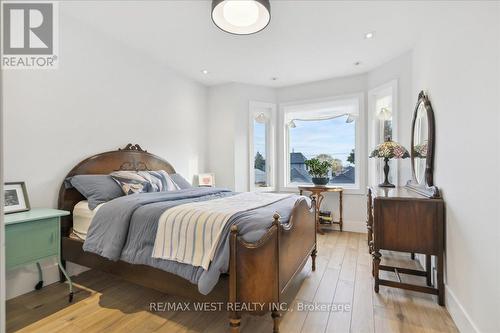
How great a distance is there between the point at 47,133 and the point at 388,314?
3391mm

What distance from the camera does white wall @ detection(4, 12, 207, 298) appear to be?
224 cm

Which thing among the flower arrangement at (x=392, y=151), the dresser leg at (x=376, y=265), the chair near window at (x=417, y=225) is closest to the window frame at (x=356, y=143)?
the flower arrangement at (x=392, y=151)

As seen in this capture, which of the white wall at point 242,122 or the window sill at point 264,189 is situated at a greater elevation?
the white wall at point 242,122

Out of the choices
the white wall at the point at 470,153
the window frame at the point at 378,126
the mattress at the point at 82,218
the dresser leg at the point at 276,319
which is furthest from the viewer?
the window frame at the point at 378,126

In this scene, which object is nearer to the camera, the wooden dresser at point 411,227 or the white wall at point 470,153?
the white wall at point 470,153

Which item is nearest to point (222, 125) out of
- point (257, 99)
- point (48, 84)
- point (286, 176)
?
point (257, 99)

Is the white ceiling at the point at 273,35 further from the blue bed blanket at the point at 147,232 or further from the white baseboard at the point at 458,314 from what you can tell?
the white baseboard at the point at 458,314

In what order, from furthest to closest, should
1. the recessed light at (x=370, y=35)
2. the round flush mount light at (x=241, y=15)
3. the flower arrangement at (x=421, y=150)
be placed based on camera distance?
the recessed light at (x=370, y=35), the flower arrangement at (x=421, y=150), the round flush mount light at (x=241, y=15)

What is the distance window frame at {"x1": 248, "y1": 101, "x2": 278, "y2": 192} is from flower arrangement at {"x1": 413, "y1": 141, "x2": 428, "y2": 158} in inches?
95.2

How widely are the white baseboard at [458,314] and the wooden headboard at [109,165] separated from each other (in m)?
3.33

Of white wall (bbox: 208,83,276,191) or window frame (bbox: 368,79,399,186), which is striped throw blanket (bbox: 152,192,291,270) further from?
window frame (bbox: 368,79,399,186)

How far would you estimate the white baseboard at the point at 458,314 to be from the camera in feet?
5.21

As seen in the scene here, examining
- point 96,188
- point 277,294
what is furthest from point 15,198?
point 277,294

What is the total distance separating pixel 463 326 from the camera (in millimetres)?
1666
